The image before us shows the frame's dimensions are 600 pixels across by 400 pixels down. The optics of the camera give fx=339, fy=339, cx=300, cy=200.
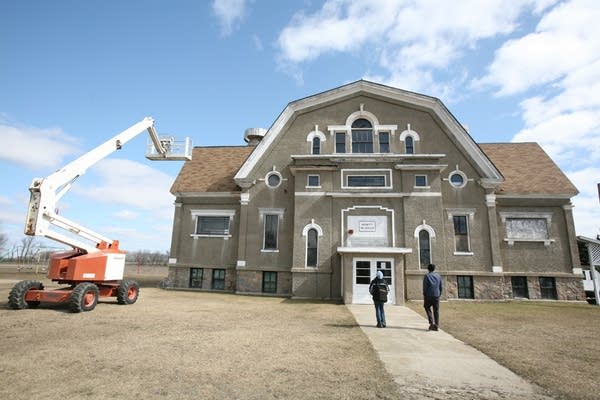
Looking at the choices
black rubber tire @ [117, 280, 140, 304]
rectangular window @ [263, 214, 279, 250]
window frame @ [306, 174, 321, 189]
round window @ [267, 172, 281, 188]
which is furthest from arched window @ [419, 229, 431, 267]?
black rubber tire @ [117, 280, 140, 304]

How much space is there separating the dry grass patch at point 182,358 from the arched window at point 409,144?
13.4 metres

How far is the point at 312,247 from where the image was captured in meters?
20.2

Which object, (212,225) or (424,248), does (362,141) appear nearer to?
(424,248)

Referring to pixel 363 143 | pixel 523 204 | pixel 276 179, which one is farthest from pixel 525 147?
pixel 276 179

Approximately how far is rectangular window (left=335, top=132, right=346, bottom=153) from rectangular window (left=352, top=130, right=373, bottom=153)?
584 mm

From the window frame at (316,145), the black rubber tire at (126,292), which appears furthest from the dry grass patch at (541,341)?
the black rubber tire at (126,292)

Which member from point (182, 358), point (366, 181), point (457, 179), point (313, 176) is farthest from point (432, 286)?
point (457, 179)

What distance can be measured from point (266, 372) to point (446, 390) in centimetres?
296

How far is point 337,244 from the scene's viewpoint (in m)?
19.9

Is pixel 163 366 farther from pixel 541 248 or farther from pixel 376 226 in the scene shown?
pixel 541 248

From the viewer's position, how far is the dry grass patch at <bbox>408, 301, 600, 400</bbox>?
19.4ft

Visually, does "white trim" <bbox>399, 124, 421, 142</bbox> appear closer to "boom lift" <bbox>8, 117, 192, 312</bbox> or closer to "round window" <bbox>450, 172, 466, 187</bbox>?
"round window" <bbox>450, 172, 466, 187</bbox>

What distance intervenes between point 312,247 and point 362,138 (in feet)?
25.6

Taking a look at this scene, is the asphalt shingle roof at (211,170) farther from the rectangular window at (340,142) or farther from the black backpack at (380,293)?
the black backpack at (380,293)
